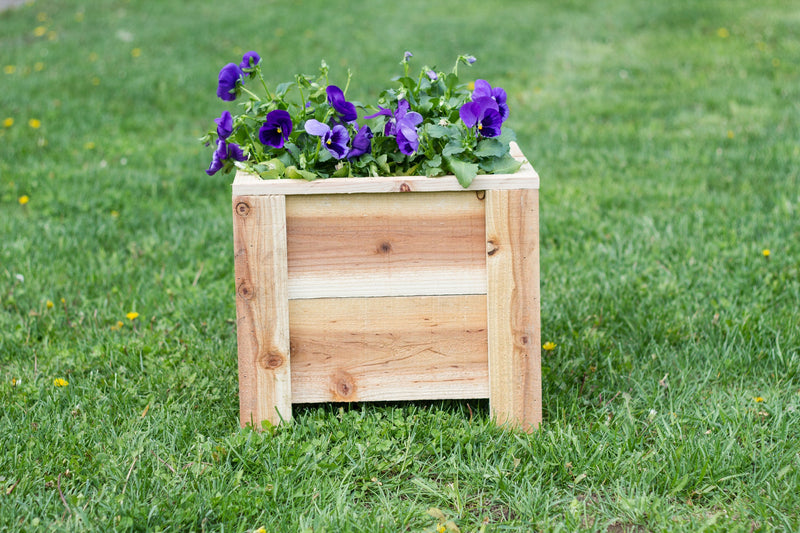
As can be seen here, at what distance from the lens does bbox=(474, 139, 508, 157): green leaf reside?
2091 millimetres

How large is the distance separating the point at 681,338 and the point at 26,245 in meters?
2.74

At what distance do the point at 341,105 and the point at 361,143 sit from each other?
5.6 inches

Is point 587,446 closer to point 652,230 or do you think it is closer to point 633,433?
point 633,433

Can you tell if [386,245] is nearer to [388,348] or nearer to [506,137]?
[388,348]

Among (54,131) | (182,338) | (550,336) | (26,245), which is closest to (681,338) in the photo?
(550,336)

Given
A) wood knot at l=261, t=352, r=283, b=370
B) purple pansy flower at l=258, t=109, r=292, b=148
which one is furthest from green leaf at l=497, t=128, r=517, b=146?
wood knot at l=261, t=352, r=283, b=370

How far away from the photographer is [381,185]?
2.04 meters

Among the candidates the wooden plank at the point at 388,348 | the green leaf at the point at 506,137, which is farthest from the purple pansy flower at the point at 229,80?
the green leaf at the point at 506,137

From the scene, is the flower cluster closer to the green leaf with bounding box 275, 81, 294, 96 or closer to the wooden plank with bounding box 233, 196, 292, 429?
the green leaf with bounding box 275, 81, 294, 96

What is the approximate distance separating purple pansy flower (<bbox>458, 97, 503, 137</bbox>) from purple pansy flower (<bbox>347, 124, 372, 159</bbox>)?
251 mm

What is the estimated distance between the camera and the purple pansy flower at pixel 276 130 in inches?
85.5


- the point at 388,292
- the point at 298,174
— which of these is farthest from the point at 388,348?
the point at 298,174

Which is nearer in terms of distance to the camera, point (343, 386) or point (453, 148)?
point (453, 148)

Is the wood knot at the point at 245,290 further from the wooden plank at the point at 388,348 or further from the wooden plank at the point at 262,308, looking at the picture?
the wooden plank at the point at 388,348
